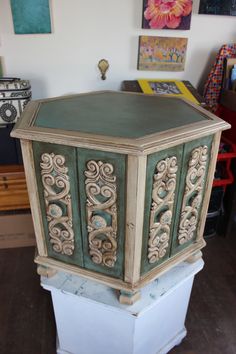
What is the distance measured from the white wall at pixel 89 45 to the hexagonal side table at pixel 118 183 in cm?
78

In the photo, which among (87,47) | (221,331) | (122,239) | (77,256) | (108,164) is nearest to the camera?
(108,164)

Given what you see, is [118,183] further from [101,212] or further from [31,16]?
[31,16]

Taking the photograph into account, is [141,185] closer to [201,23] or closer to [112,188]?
[112,188]

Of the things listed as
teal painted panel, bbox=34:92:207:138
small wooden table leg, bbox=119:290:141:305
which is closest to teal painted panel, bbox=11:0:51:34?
teal painted panel, bbox=34:92:207:138

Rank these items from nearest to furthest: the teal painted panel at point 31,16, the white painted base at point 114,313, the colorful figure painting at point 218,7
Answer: the white painted base at point 114,313
the teal painted panel at point 31,16
the colorful figure painting at point 218,7

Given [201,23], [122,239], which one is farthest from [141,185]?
[201,23]

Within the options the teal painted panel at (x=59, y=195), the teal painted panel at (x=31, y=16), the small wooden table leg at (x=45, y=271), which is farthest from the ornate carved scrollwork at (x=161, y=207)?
the teal painted panel at (x=31, y=16)

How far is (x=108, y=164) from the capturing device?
745 millimetres

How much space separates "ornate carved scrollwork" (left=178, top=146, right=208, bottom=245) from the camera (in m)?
0.87

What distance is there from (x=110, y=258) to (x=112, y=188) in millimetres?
261

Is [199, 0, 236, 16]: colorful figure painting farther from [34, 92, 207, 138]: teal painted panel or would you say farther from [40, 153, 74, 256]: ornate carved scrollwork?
[40, 153, 74, 256]: ornate carved scrollwork

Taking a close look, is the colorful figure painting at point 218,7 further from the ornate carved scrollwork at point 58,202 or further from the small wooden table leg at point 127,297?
the small wooden table leg at point 127,297

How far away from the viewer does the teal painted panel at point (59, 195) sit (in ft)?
2.60

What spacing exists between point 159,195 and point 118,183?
0.46 feet
